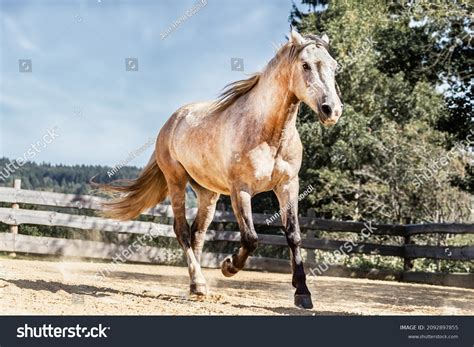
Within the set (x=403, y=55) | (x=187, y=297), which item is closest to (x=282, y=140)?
(x=187, y=297)

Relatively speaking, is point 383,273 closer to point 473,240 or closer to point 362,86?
point 473,240

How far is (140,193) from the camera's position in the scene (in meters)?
6.92

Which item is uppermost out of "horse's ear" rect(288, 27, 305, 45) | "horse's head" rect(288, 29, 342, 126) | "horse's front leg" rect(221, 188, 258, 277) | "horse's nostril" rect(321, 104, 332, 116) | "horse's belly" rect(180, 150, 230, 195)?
Result: "horse's ear" rect(288, 27, 305, 45)

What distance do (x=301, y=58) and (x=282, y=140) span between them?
0.70 meters

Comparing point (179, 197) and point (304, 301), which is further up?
point (179, 197)

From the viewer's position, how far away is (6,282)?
5527 mm

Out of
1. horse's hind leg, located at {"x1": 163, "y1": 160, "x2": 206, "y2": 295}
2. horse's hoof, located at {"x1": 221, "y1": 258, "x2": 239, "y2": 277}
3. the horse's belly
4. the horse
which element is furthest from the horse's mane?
horse's hoof, located at {"x1": 221, "y1": 258, "x2": 239, "y2": 277}

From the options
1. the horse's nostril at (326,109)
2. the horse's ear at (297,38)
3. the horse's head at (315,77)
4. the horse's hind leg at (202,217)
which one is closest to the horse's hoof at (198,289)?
the horse's hind leg at (202,217)

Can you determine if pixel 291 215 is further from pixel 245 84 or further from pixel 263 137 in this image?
pixel 245 84

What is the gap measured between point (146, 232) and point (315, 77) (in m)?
7.53

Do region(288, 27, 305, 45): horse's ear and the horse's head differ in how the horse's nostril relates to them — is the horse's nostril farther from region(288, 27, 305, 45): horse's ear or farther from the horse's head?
region(288, 27, 305, 45): horse's ear

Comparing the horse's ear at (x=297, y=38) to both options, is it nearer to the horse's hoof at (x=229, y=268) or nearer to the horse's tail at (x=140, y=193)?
the horse's hoof at (x=229, y=268)

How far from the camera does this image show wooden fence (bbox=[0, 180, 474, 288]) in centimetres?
1082

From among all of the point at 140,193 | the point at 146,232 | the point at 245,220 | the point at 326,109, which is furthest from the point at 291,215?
the point at 146,232
